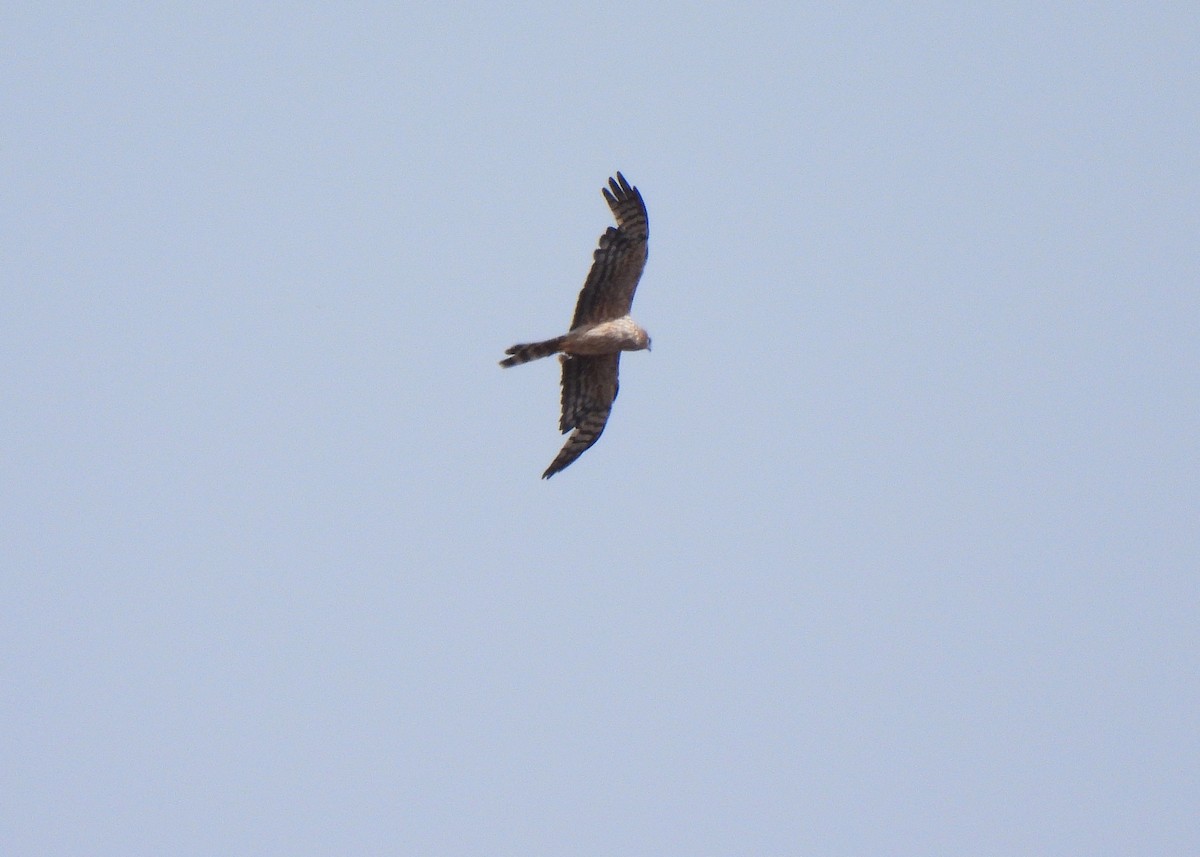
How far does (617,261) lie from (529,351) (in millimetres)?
1329

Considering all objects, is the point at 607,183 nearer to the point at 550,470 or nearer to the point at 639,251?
the point at 639,251

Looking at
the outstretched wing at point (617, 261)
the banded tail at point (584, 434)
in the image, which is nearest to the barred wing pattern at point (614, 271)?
the outstretched wing at point (617, 261)

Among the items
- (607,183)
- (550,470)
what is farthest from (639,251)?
(550,470)

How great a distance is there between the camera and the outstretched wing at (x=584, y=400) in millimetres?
19469

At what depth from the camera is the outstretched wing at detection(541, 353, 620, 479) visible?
19.5m

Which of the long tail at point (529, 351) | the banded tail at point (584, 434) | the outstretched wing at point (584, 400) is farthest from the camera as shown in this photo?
the banded tail at point (584, 434)

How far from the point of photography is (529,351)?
1848cm

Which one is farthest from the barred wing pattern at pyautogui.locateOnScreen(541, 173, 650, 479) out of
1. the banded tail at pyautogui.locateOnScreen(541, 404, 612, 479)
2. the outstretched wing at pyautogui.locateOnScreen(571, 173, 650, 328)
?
the banded tail at pyautogui.locateOnScreen(541, 404, 612, 479)

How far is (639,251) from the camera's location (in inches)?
739

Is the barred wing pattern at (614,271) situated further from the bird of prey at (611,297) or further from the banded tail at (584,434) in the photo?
the banded tail at (584,434)

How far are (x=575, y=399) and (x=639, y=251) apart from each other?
187 cm

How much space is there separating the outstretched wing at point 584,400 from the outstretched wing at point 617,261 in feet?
2.09

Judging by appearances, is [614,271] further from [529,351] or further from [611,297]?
[529,351]

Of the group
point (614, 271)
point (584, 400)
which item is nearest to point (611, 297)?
point (614, 271)
